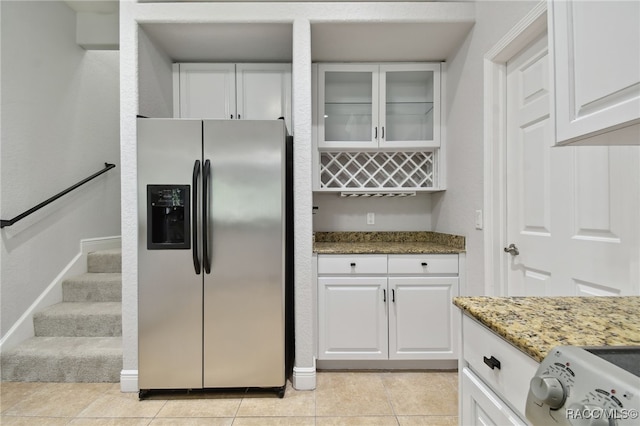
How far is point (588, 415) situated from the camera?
487 millimetres

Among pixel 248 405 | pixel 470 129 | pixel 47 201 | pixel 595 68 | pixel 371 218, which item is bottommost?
pixel 248 405

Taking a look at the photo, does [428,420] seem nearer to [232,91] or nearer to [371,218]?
[371,218]

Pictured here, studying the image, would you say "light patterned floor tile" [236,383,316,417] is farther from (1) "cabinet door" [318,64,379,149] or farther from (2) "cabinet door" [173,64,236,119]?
(2) "cabinet door" [173,64,236,119]

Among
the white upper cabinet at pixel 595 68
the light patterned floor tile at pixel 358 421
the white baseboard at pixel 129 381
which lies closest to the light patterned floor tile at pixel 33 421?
the white baseboard at pixel 129 381

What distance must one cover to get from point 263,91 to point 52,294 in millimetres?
2393

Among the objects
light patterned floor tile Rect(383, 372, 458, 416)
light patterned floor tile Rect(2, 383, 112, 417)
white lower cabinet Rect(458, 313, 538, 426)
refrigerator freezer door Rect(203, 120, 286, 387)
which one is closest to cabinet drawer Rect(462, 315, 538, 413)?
white lower cabinet Rect(458, 313, 538, 426)

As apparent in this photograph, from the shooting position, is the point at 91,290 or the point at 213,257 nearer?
the point at 213,257

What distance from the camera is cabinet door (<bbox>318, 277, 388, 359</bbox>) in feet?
7.41

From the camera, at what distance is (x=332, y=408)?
189 cm

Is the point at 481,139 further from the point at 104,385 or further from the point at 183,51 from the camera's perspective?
the point at 104,385

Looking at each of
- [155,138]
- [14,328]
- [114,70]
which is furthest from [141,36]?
[14,328]

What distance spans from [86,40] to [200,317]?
2.79 m

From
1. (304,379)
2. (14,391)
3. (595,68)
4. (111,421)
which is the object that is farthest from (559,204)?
(14,391)

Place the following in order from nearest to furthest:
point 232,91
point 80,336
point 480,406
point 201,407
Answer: point 480,406 < point 201,407 < point 80,336 < point 232,91
